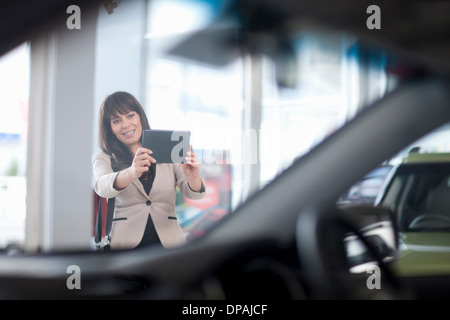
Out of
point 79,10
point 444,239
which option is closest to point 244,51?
point 79,10

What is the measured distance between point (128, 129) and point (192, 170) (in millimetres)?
243

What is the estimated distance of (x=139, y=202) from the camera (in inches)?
51.4

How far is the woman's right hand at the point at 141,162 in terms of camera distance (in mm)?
1272

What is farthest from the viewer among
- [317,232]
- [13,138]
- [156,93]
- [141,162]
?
[13,138]

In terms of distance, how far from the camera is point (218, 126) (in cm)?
153

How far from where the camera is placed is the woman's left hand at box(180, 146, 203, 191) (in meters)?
1.34

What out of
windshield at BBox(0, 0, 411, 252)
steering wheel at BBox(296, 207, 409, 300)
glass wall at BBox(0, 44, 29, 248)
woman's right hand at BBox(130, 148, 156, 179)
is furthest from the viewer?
glass wall at BBox(0, 44, 29, 248)

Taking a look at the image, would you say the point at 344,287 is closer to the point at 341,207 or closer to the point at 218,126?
the point at 341,207

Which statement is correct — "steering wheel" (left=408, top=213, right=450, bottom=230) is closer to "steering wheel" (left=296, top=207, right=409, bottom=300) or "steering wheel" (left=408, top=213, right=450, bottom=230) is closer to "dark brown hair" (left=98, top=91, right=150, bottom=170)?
"steering wheel" (left=296, top=207, right=409, bottom=300)

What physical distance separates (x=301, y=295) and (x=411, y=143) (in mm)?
271

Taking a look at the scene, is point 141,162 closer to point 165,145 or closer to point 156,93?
point 165,145

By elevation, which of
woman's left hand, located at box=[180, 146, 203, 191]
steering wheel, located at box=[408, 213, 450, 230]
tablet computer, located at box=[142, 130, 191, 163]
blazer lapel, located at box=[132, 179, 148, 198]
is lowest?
steering wheel, located at box=[408, 213, 450, 230]

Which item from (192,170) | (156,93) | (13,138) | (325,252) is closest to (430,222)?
(192,170)

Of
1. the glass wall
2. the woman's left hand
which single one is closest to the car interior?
the woman's left hand
